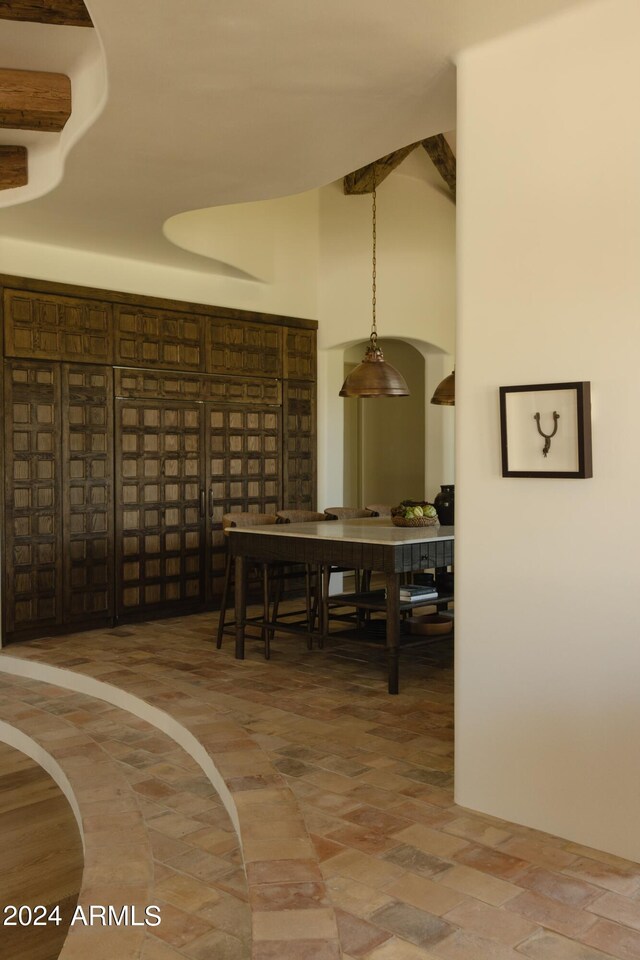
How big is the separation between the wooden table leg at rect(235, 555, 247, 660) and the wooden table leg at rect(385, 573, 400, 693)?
121cm

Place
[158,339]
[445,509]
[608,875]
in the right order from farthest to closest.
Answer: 1. [158,339]
2. [445,509]
3. [608,875]

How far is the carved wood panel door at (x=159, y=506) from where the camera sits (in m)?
7.10

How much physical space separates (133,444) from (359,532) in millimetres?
2359

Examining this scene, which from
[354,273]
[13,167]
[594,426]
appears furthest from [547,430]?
[354,273]

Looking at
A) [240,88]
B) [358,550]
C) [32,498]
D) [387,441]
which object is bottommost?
[358,550]

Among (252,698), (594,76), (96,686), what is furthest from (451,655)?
(594,76)

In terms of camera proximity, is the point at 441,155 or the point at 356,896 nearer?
the point at 356,896

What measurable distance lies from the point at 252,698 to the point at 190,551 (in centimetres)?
273

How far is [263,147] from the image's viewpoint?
445 cm

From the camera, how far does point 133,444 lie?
23.4 feet

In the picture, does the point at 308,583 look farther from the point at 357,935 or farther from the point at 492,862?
the point at 357,935

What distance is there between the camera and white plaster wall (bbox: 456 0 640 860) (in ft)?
9.88

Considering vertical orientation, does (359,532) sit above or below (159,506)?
below

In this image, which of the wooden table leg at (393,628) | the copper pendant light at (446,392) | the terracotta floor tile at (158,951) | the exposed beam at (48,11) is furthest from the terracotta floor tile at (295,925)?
the copper pendant light at (446,392)
